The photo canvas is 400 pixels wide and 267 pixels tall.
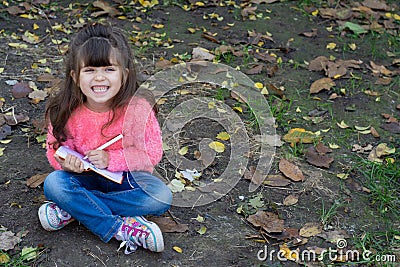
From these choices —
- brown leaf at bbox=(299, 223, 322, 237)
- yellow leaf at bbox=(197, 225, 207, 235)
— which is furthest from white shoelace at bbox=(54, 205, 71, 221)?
brown leaf at bbox=(299, 223, 322, 237)

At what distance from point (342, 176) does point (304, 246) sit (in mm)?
676

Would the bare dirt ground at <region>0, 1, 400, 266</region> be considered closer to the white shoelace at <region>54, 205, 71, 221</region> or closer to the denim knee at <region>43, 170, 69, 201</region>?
the white shoelace at <region>54, 205, 71, 221</region>

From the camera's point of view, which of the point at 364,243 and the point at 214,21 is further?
the point at 214,21

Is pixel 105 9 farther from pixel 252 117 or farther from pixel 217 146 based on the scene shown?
pixel 217 146

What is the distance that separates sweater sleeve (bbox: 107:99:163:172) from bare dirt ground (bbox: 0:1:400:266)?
0.35 metres

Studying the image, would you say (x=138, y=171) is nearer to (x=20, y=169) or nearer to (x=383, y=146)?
(x=20, y=169)

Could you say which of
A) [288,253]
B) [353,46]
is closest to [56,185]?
[288,253]

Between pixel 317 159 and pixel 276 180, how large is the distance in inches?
13.3

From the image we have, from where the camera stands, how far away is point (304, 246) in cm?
296

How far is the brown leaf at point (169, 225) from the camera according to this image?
3002 millimetres

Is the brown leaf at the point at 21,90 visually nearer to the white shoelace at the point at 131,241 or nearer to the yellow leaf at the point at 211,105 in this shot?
the yellow leaf at the point at 211,105

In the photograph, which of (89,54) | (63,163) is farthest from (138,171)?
(89,54)

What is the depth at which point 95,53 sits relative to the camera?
277 centimetres

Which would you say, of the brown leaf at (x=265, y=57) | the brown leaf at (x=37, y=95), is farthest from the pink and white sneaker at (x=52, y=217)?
the brown leaf at (x=265, y=57)
